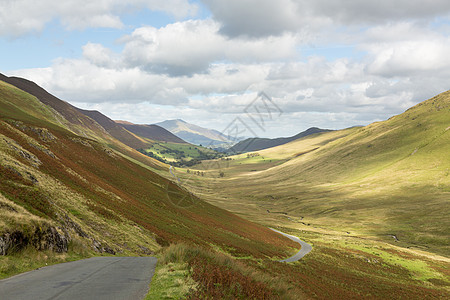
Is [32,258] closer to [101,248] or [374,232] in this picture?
[101,248]

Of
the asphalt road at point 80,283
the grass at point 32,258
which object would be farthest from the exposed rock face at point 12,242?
the asphalt road at point 80,283

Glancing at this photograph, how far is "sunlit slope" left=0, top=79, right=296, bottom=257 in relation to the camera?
23625mm

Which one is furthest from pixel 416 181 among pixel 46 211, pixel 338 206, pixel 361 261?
pixel 46 211

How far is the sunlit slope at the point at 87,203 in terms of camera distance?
23625 mm

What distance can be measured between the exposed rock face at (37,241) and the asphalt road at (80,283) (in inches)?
87.8

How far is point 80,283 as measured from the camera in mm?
13773

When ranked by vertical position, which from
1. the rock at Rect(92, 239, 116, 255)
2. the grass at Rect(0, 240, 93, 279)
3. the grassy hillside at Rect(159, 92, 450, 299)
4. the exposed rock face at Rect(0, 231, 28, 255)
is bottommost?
the grassy hillside at Rect(159, 92, 450, 299)

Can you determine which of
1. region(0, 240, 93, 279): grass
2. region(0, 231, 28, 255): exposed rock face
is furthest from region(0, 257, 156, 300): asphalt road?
region(0, 231, 28, 255): exposed rock face

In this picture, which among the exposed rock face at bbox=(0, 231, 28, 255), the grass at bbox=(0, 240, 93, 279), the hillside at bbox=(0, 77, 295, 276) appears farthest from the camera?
the hillside at bbox=(0, 77, 295, 276)

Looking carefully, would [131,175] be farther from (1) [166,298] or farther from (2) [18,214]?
(1) [166,298]

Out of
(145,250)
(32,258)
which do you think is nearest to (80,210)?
(145,250)

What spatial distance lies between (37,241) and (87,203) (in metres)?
16.6

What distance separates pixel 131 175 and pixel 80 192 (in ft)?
108

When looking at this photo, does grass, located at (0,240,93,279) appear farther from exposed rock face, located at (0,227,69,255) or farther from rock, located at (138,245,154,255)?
rock, located at (138,245,154,255)
